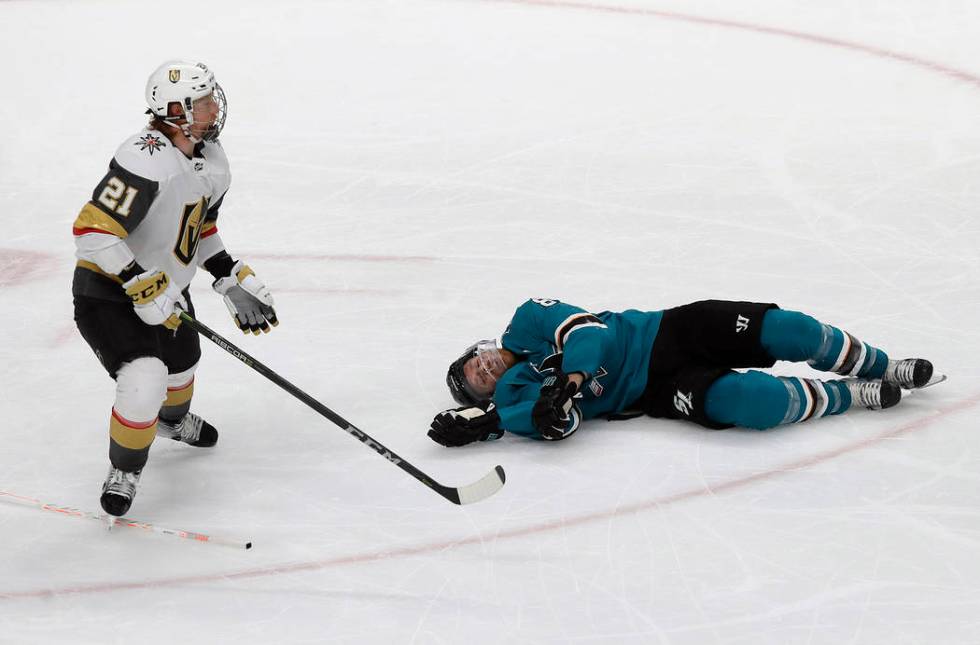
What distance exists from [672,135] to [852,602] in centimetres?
348

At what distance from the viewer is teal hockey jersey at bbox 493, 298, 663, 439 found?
3.59 m

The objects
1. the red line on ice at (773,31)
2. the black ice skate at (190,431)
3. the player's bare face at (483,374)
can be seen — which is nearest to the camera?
the black ice skate at (190,431)

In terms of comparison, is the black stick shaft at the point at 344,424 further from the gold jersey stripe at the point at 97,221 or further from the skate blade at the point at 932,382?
the skate blade at the point at 932,382

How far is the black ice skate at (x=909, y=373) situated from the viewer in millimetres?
3629

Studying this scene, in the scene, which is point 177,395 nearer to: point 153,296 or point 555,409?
point 153,296

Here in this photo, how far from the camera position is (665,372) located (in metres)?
3.67

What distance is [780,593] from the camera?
2824mm

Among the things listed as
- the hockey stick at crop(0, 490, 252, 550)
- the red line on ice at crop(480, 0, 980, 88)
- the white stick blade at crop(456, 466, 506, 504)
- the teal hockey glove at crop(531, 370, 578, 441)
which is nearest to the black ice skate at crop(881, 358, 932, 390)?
the teal hockey glove at crop(531, 370, 578, 441)

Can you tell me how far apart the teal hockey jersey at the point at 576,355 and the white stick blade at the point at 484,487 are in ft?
1.23

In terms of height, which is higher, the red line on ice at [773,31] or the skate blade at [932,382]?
the red line on ice at [773,31]

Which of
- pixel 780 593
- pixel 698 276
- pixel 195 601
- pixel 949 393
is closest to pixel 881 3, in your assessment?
pixel 698 276

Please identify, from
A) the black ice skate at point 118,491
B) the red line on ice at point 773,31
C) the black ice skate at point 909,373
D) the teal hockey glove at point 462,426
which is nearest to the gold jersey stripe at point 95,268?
the black ice skate at point 118,491

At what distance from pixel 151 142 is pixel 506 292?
1725 mm

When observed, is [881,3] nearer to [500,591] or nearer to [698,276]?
[698,276]
